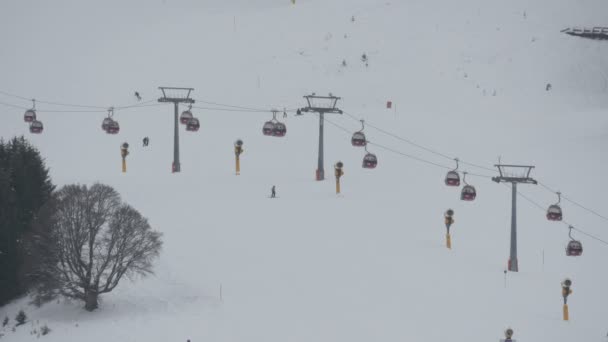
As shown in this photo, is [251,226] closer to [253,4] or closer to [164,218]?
[164,218]

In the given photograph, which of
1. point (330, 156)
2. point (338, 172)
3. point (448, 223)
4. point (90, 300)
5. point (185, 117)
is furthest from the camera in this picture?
point (330, 156)

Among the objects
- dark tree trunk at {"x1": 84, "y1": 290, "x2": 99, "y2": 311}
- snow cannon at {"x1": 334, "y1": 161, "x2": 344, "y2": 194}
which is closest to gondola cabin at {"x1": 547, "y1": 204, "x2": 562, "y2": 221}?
snow cannon at {"x1": 334, "y1": 161, "x2": 344, "y2": 194}

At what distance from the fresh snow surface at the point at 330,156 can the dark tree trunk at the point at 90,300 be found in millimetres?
677

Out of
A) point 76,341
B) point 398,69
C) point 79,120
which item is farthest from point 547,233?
point 79,120

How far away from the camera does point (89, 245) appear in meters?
38.4

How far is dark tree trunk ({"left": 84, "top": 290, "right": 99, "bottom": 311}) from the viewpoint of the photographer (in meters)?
38.4

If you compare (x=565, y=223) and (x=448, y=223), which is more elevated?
(x=448, y=223)

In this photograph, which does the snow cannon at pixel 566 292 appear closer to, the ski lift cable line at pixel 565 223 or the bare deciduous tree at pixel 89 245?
the ski lift cable line at pixel 565 223

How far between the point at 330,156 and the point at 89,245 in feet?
96.3

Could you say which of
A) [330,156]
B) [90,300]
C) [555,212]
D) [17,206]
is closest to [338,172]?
[330,156]

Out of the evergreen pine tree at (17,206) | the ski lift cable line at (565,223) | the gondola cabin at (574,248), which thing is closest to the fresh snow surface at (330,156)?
the ski lift cable line at (565,223)

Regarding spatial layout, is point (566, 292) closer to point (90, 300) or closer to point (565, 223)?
point (565, 223)

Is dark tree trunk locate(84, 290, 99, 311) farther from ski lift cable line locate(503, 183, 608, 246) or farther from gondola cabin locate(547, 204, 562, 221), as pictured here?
ski lift cable line locate(503, 183, 608, 246)

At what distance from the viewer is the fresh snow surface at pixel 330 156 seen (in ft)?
126
